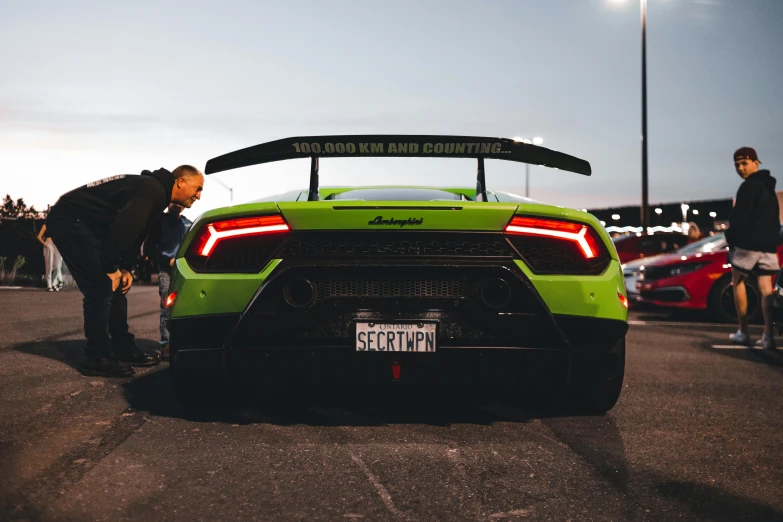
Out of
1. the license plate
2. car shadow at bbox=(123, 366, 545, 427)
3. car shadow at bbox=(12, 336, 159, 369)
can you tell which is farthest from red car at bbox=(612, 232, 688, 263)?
the license plate

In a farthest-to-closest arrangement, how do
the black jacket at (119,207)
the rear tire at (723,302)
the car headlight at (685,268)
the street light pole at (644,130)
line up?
1. the street light pole at (644,130)
2. the car headlight at (685,268)
3. the rear tire at (723,302)
4. the black jacket at (119,207)

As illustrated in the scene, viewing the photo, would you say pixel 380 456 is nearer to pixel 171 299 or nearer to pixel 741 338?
pixel 171 299

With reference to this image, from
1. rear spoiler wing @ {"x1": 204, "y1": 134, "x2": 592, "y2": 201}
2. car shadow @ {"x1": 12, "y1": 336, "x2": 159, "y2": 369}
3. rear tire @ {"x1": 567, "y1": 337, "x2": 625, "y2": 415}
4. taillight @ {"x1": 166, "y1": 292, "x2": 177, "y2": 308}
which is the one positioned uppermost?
rear spoiler wing @ {"x1": 204, "y1": 134, "x2": 592, "y2": 201}

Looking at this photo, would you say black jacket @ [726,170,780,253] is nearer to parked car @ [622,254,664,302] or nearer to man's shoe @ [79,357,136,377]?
parked car @ [622,254,664,302]

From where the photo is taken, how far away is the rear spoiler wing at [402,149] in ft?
14.1

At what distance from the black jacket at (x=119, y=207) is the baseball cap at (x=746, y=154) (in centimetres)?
513

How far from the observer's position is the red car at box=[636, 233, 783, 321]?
36.7 ft

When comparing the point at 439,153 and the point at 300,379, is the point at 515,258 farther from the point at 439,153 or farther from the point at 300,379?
the point at 300,379

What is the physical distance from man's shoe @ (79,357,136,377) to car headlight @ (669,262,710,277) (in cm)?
816

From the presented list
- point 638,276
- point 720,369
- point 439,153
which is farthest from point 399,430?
point 638,276

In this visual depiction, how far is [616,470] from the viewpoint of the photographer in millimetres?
3436

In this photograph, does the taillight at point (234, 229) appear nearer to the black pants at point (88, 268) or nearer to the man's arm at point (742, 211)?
the black pants at point (88, 268)

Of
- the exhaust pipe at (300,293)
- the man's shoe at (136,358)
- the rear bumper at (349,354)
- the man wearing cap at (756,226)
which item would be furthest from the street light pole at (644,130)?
the exhaust pipe at (300,293)

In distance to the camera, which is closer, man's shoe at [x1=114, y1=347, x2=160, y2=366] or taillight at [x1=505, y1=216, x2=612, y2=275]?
taillight at [x1=505, y1=216, x2=612, y2=275]
